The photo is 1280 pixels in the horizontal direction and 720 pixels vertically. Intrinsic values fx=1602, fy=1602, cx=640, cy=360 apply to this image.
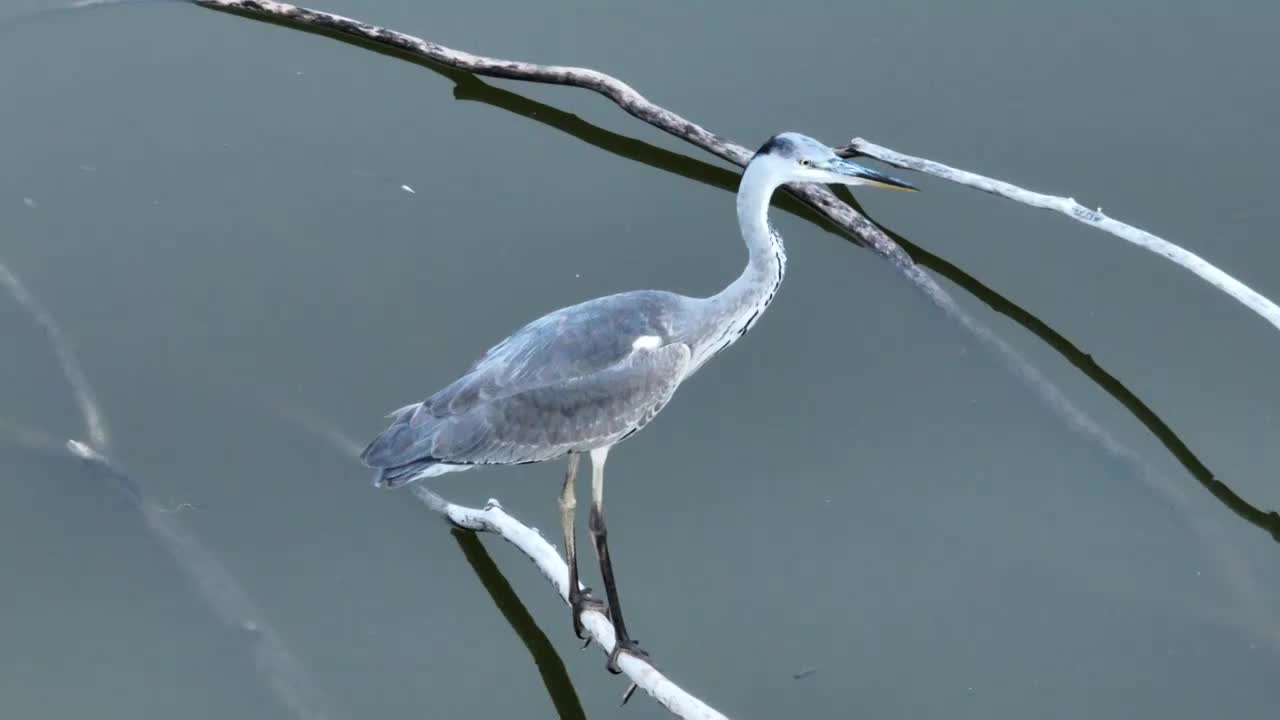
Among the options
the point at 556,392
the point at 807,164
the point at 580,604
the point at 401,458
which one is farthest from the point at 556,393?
the point at 807,164

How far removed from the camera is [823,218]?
22.7 ft

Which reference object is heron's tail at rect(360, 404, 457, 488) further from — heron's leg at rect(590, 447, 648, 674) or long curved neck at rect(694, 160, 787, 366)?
long curved neck at rect(694, 160, 787, 366)

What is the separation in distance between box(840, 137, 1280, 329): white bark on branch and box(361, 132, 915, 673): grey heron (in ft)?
5.01

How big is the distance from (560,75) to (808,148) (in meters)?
2.31

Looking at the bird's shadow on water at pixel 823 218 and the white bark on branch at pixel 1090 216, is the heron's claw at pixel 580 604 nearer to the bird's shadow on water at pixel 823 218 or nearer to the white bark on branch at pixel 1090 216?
the bird's shadow on water at pixel 823 218

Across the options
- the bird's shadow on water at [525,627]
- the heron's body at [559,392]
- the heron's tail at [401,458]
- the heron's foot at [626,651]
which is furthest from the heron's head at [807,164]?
the bird's shadow on water at [525,627]

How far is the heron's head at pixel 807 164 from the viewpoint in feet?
17.0

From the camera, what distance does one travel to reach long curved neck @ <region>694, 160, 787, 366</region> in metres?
5.18


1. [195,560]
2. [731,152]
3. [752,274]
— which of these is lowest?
[195,560]

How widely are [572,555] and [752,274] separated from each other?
108 cm

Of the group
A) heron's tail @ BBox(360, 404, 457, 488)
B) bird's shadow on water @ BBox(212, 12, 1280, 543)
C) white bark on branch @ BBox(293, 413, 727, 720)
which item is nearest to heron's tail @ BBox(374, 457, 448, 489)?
heron's tail @ BBox(360, 404, 457, 488)

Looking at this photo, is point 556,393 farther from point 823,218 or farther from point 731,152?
point 823,218

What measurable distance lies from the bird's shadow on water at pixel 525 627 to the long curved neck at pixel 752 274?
1.08 metres

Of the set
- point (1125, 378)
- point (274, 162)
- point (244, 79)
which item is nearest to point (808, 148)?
point (1125, 378)
